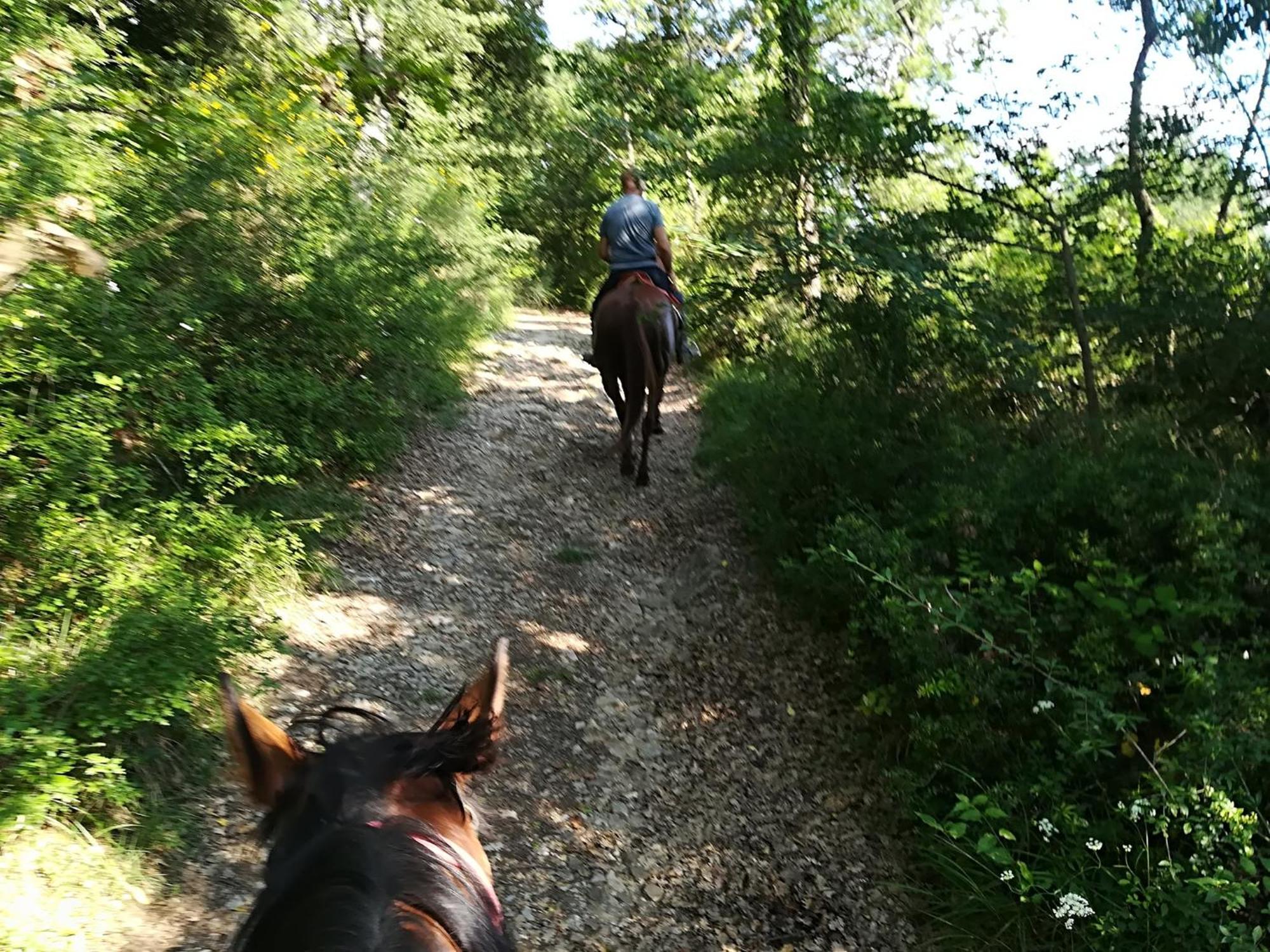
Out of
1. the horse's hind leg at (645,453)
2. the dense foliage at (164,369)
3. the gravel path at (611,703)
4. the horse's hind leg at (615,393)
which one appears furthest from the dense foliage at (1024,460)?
the dense foliage at (164,369)

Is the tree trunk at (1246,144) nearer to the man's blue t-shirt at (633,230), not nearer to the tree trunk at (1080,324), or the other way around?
the tree trunk at (1080,324)

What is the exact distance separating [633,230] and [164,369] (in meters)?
4.55

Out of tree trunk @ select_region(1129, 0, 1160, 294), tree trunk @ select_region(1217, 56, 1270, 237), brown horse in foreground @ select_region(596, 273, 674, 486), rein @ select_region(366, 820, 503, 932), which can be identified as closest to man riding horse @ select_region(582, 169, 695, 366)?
brown horse in foreground @ select_region(596, 273, 674, 486)

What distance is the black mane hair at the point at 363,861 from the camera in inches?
46.0

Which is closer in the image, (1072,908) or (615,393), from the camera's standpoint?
(1072,908)

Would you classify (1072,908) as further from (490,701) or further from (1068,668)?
(490,701)

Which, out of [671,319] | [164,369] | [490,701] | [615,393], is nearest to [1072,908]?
[490,701]

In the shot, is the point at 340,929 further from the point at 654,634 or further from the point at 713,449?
the point at 713,449

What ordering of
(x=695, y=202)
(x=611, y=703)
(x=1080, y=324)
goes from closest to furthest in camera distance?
(x=1080, y=324) → (x=611, y=703) → (x=695, y=202)

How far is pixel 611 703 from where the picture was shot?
185 inches

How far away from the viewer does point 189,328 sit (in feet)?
15.4

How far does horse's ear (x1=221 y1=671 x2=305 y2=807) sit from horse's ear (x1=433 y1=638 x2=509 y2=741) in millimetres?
303

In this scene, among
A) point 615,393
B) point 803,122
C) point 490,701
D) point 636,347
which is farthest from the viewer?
point 615,393

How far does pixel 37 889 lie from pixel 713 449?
5.62 m
